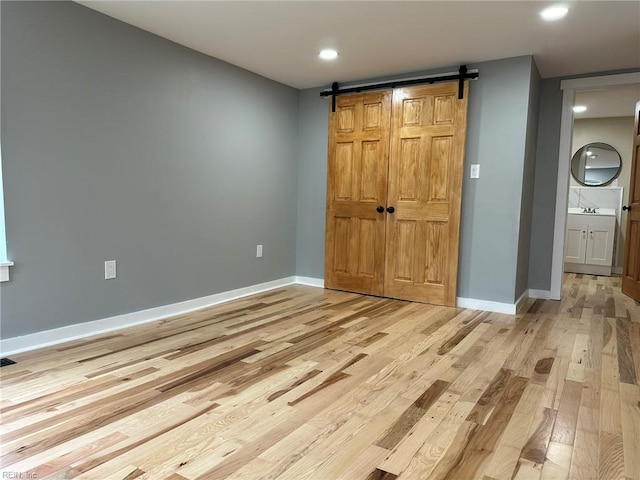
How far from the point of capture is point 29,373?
2.21m

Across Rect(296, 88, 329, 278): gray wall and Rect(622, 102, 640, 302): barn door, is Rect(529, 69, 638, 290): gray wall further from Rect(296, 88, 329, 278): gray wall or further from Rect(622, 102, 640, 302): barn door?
Rect(296, 88, 329, 278): gray wall

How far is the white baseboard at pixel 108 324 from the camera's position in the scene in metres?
2.51

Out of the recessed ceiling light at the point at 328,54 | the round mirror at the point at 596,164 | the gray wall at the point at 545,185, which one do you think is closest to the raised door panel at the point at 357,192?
the recessed ceiling light at the point at 328,54

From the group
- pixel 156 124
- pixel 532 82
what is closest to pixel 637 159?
pixel 532 82

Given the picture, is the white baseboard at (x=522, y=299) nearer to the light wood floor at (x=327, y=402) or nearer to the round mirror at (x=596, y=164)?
the light wood floor at (x=327, y=402)

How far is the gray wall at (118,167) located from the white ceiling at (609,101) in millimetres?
3600

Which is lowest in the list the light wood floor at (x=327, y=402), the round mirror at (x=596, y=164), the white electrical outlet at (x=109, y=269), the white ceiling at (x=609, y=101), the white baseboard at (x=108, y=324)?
the light wood floor at (x=327, y=402)

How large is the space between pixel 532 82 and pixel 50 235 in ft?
12.7

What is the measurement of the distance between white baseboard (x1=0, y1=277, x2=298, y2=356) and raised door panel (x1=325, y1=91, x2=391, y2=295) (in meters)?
1.01

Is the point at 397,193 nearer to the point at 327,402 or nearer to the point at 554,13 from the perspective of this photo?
the point at 554,13

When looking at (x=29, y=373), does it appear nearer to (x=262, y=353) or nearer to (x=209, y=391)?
(x=209, y=391)

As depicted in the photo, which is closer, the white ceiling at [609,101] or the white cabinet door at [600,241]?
the white ceiling at [609,101]

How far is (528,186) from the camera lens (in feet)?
12.9

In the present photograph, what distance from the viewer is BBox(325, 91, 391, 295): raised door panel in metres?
4.19
